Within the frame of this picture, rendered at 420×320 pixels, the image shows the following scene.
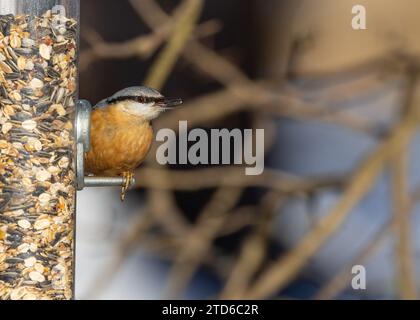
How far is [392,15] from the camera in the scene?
→ 489 centimetres

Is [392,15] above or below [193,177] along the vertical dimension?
above

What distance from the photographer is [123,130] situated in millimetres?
2998

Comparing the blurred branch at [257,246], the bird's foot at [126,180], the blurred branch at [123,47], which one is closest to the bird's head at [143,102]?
the bird's foot at [126,180]

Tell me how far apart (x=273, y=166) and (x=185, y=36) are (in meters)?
1.24

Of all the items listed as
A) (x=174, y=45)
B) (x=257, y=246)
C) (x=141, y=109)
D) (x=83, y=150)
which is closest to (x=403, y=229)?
(x=257, y=246)

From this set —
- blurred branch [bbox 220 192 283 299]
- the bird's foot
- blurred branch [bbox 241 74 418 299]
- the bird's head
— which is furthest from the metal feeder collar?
blurred branch [bbox 220 192 283 299]

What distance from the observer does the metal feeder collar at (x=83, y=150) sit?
8.99 feet

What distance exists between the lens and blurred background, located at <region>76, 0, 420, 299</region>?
4441 millimetres

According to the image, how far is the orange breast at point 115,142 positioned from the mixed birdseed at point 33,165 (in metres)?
0.28

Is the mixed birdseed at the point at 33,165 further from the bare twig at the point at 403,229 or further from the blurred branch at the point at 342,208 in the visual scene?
the bare twig at the point at 403,229

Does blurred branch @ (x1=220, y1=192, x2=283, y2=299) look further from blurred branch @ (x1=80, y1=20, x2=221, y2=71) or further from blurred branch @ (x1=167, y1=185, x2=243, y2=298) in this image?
Answer: blurred branch @ (x1=80, y1=20, x2=221, y2=71)

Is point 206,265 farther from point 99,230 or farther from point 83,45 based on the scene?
point 83,45

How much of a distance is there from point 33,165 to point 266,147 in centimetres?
239
